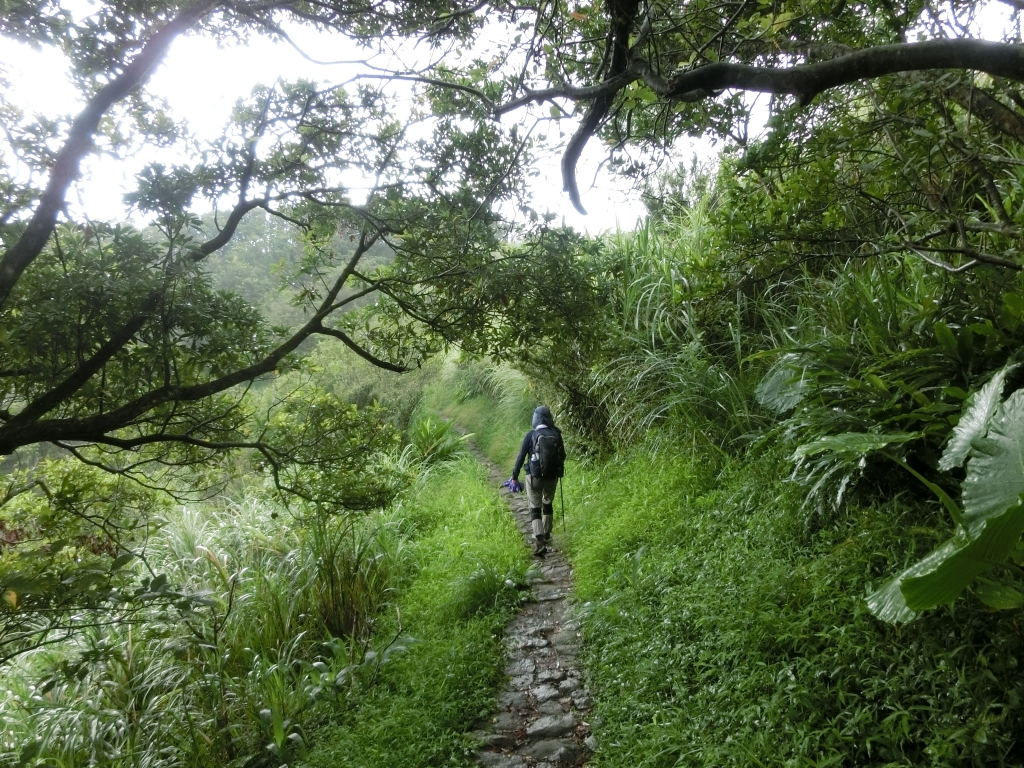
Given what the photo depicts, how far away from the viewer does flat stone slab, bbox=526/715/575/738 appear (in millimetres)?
3377

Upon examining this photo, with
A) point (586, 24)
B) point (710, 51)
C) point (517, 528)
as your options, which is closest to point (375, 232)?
point (586, 24)

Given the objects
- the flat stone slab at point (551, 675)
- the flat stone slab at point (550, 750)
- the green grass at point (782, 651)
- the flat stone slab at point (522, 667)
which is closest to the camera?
the green grass at point (782, 651)

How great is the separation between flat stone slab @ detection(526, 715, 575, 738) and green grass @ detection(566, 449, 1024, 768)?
218mm

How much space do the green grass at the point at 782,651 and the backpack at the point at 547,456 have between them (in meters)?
1.65

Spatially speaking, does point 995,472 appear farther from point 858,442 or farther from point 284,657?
point 284,657

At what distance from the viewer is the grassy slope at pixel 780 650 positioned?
6.91ft

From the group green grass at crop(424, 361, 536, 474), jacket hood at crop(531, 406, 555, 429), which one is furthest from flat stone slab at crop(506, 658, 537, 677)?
green grass at crop(424, 361, 536, 474)

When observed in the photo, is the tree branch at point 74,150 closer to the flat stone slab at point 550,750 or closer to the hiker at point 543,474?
the flat stone slab at point 550,750

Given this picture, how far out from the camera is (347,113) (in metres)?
3.70

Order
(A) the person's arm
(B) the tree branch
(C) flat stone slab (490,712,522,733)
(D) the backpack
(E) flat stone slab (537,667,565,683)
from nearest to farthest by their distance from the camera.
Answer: (B) the tree branch < (C) flat stone slab (490,712,522,733) < (E) flat stone slab (537,667,565,683) < (D) the backpack < (A) the person's arm

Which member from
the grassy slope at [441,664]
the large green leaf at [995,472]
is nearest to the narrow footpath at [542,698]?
the grassy slope at [441,664]

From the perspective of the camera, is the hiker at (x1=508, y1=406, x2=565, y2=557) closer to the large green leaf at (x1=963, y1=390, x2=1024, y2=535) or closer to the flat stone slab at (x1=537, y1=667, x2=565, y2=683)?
the flat stone slab at (x1=537, y1=667, x2=565, y2=683)

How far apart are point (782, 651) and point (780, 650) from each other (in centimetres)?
2

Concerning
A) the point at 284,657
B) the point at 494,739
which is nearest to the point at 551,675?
the point at 494,739
